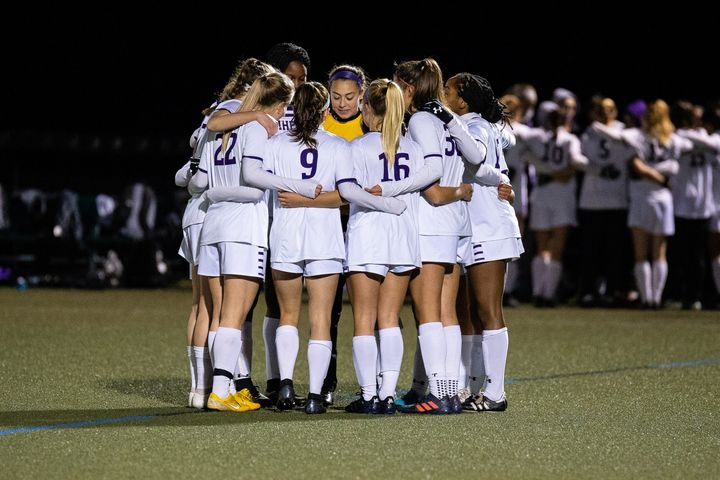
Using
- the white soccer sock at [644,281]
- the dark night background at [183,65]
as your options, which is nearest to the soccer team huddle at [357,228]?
the white soccer sock at [644,281]

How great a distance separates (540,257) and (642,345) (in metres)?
3.81

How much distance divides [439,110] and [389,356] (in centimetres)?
123

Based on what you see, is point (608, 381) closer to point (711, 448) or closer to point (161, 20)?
point (711, 448)

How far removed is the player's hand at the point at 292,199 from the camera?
6.34m

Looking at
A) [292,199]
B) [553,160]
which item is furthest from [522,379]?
[553,160]

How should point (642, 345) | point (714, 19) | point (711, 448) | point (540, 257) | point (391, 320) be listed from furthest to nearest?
point (714, 19), point (540, 257), point (642, 345), point (391, 320), point (711, 448)

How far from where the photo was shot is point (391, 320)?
646cm

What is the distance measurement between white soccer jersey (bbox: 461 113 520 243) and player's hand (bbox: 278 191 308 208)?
916 mm

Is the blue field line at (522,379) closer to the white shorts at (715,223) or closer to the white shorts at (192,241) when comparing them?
the white shorts at (192,241)

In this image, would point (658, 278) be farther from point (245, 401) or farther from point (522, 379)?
point (245, 401)

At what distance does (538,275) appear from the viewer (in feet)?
46.4

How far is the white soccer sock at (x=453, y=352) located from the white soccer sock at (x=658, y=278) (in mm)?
7687

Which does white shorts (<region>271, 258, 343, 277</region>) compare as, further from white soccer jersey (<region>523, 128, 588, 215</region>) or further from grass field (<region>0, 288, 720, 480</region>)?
white soccer jersey (<region>523, 128, 588, 215</region>)

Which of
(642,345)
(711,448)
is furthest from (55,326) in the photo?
(711,448)
